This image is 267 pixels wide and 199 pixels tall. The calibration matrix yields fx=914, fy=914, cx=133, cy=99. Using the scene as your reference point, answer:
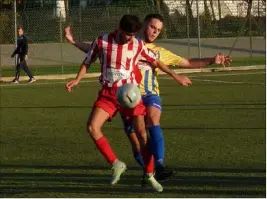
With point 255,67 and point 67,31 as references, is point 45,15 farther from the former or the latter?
point 67,31

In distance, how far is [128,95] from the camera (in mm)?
9273

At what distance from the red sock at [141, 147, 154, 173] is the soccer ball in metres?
0.81

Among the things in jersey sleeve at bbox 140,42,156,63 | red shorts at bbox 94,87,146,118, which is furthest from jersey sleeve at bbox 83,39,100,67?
jersey sleeve at bbox 140,42,156,63

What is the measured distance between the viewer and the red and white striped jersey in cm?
959

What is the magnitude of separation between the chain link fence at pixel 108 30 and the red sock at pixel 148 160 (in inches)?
937

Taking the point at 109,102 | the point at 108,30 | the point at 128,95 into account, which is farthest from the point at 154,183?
the point at 108,30

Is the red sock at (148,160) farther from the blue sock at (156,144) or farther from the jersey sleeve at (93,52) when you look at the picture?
the jersey sleeve at (93,52)

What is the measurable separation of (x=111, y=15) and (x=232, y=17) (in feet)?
21.7

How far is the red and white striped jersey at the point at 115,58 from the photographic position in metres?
9.59

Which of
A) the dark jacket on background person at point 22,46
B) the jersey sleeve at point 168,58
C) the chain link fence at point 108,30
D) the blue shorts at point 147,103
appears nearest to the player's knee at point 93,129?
the blue shorts at point 147,103

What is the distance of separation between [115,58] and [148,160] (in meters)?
1.23

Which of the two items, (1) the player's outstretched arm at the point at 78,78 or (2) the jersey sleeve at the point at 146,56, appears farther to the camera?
(2) the jersey sleeve at the point at 146,56

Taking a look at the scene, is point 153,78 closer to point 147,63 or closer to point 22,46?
point 147,63

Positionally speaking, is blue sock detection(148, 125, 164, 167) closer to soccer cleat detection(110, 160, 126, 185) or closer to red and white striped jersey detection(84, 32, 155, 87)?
soccer cleat detection(110, 160, 126, 185)
